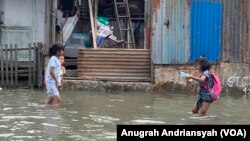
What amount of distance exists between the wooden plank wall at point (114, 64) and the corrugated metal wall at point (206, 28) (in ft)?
4.95

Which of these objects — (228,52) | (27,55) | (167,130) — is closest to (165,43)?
(228,52)

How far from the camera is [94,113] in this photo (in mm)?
11539

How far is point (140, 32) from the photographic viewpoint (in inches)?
782

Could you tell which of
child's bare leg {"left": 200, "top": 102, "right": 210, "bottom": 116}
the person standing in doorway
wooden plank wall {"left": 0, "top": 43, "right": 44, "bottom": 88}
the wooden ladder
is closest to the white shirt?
the person standing in doorway

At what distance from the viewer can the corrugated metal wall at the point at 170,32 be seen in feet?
51.7

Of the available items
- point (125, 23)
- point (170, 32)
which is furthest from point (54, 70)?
point (125, 23)

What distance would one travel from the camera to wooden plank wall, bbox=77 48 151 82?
16.1 meters

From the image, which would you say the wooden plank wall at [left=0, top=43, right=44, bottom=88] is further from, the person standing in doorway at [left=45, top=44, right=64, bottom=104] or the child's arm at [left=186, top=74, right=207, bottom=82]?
the child's arm at [left=186, top=74, right=207, bottom=82]

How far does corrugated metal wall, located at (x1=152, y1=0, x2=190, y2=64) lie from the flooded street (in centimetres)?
127

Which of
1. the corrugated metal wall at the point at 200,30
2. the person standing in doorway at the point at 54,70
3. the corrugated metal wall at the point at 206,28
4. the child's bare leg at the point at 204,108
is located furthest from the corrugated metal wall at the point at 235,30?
the person standing in doorway at the point at 54,70

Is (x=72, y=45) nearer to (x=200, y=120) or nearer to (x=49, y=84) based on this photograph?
(x=49, y=84)

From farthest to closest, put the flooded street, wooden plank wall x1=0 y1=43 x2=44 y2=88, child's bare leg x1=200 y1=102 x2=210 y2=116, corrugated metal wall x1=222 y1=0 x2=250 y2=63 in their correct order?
wooden plank wall x1=0 y1=43 x2=44 y2=88 → corrugated metal wall x1=222 y1=0 x2=250 y2=63 → child's bare leg x1=200 y1=102 x2=210 y2=116 → the flooded street

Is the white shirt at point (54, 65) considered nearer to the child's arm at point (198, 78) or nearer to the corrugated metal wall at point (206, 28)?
the child's arm at point (198, 78)

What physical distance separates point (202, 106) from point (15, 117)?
153 inches
